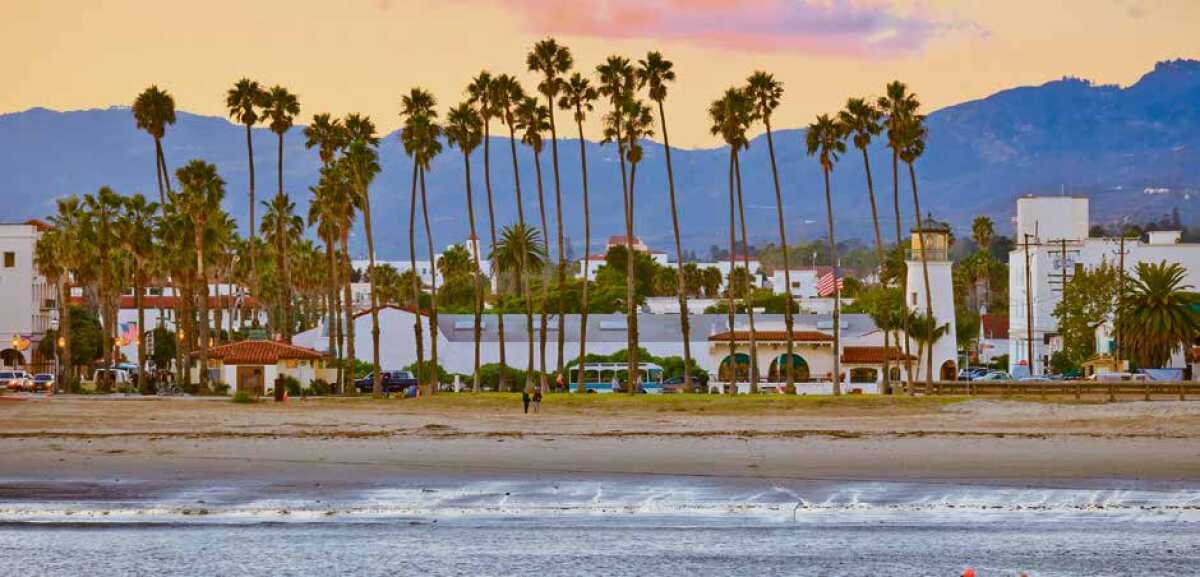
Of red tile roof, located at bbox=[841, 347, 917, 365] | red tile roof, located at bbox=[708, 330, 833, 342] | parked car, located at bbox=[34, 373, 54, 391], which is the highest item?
red tile roof, located at bbox=[708, 330, 833, 342]

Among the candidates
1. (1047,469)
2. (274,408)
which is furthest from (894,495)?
(274,408)

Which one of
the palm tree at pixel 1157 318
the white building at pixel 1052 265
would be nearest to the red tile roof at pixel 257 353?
the palm tree at pixel 1157 318

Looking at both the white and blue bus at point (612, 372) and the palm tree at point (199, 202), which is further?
the white and blue bus at point (612, 372)

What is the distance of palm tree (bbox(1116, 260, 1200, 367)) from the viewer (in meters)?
93.6

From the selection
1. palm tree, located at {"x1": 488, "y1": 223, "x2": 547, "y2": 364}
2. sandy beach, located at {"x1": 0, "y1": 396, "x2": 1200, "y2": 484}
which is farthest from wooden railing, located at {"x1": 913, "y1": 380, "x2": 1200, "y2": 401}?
palm tree, located at {"x1": 488, "y1": 223, "x2": 547, "y2": 364}

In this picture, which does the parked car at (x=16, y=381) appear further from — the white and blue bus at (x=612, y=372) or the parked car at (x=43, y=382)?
the white and blue bus at (x=612, y=372)

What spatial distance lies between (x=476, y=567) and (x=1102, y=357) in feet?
265

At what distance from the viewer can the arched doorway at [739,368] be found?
10625cm

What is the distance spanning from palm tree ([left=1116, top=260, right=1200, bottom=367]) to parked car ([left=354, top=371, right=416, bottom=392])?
40140 millimetres

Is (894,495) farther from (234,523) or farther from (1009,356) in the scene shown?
(1009,356)

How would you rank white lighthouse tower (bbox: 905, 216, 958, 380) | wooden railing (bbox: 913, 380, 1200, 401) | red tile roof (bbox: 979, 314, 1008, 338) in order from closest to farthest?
wooden railing (bbox: 913, 380, 1200, 401)
white lighthouse tower (bbox: 905, 216, 958, 380)
red tile roof (bbox: 979, 314, 1008, 338)

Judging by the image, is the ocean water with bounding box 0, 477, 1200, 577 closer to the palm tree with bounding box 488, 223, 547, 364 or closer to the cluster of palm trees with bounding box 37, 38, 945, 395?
the cluster of palm trees with bounding box 37, 38, 945, 395

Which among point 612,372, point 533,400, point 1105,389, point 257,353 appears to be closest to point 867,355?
point 612,372

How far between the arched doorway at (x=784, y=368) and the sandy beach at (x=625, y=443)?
36634mm
